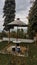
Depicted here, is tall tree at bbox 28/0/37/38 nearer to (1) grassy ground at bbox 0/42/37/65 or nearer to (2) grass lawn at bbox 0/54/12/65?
(1) grassy ground at bbox 0/42/37/65

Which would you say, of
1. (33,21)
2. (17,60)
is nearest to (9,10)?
(33,21)

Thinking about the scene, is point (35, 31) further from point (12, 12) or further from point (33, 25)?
point (12, 12)

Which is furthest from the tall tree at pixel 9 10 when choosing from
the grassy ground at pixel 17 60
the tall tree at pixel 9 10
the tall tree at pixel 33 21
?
the grassy ground at pixel 17 60

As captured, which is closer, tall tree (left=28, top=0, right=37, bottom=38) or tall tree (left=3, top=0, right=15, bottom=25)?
tall tree (left=28, top=0, right=37, bottom=38)

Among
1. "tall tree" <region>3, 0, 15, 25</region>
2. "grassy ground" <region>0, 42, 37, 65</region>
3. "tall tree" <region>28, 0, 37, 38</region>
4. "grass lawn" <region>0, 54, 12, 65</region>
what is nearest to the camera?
"grassy ground" <region>0, 42, 37, 65</region>

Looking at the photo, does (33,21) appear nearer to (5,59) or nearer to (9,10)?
(5,59)

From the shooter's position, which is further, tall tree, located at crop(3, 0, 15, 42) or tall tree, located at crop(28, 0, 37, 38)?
tall tree, located at crop(3, 0, 15, 42)

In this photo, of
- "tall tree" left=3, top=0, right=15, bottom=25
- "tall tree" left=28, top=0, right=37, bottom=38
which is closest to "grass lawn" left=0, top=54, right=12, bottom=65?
"tall tree" left=28, top=0, right=37, bottom=38

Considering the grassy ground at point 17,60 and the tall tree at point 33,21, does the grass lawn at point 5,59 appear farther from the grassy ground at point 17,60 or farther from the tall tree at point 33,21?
the tall tree at point 33,21

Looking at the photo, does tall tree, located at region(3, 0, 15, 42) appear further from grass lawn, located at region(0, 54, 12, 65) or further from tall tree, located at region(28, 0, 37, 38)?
grass lawn, located at region(0, 54, 12, 65)

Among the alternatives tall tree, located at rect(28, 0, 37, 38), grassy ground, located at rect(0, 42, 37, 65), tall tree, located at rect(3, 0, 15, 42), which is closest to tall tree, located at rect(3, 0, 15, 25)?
tall tree, located at rect(3, 0, 15, 42)

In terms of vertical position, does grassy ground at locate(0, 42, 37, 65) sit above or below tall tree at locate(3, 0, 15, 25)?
above

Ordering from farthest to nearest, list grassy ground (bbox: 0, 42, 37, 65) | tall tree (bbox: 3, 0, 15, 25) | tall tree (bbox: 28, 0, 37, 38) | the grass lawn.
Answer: tall tree (bbox: 3, 0, 15, 25), tall tree (bbox: 28, 0, 37, 38), the grass lawn, grassy ground (bbox: 0, 42, 37, 65)

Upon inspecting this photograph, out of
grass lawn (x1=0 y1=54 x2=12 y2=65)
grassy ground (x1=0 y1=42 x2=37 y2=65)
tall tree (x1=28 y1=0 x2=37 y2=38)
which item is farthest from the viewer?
tall tree (x1=28 y1=0 x2=37 y2=38)
